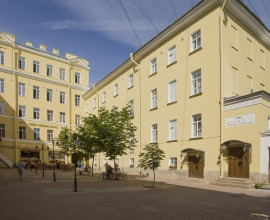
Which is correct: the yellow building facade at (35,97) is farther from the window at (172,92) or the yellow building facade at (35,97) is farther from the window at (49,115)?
the window at (172,92)

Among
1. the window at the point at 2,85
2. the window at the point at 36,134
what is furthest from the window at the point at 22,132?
the window at the point at 2,85

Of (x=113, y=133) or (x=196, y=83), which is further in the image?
(x=113, y=133)

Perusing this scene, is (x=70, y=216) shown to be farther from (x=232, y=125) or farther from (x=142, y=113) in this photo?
(x=142, y=113)

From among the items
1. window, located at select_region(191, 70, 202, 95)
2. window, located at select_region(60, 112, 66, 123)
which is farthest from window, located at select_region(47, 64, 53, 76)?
window, located at select_region(191, 70, 202, 95)

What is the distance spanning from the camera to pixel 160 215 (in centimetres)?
804

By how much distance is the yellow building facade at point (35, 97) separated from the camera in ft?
123

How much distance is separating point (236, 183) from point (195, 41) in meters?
11.6

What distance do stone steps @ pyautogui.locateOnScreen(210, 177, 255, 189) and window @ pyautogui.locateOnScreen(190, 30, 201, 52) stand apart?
1043cm

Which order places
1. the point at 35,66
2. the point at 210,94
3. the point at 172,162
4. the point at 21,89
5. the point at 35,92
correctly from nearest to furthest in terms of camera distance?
the point at 210,94 → the point at 172,162 → the point at 21,89 → the point at 35,92 → the point at 35,66

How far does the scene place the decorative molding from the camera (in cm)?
1625

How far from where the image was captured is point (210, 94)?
736 inches

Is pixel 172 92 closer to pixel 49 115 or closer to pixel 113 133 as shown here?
pixel 113 133

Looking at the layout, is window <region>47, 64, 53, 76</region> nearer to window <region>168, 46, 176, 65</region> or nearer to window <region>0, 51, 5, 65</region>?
window <region>0, 51, 5, 65</region>

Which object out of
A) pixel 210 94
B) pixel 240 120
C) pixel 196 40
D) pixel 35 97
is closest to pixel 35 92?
pixel 35 97
